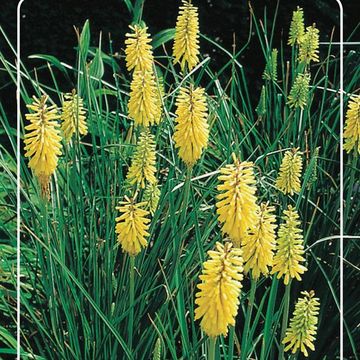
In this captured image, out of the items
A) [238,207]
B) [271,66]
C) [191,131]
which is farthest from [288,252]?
[271,66]

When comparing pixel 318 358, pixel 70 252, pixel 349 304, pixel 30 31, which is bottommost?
pixel 318 358

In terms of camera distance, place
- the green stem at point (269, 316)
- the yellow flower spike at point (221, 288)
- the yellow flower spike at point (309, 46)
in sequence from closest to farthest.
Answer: the yellow flower spike at point (221, 288) → the green stem at point (269, 316) → the yellow flower spike at point (309, 46)

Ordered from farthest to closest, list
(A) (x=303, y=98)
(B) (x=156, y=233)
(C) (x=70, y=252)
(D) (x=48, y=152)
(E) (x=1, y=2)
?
1. (E) (x=1, y=2)
2. (A) (x=303, y=98)
3. (B) (x=156, y=233)
4. (C) (x=70, y=252)
5. (D) (x=48, y=152)

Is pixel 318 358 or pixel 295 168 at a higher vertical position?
pixel 295 168

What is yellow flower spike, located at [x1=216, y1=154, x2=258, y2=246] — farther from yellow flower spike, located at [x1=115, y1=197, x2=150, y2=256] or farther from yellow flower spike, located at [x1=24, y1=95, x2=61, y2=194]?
yellow flower spike, located at [x1=24, y1=95, x2=61, y2=194]

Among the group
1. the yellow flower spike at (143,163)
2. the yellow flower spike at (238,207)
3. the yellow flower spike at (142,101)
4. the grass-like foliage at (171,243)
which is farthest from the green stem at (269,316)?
the yellow flower spike at (142,101)

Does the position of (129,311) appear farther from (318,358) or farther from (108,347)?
(318,358)

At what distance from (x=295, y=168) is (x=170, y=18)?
2687mm

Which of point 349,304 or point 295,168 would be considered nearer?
point 295,168

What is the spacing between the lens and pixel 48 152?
1.89m

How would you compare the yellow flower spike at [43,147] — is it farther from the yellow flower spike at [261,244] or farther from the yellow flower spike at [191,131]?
the yellow flower spike at [261,244]

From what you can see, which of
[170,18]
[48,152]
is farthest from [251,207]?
[170,18]

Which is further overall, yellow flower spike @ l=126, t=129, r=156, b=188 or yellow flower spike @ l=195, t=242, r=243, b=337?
yellow flower spike @ l=126, t=129, r=156, b=188

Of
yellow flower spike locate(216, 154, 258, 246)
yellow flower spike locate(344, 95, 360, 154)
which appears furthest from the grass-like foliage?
yellow flower spike locate(344, 95, 360, 154)
